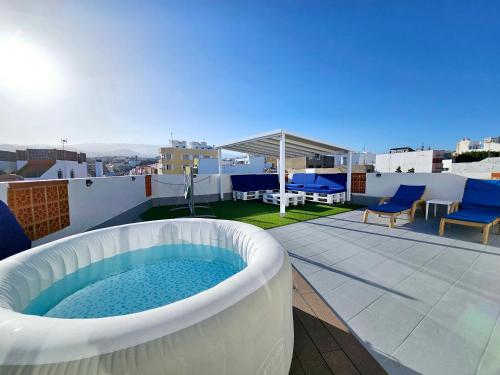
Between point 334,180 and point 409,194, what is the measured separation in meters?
3.22

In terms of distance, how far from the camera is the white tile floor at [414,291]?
5.79ft

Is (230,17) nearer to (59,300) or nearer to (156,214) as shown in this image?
(156,214)

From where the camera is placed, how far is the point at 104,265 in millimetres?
3434

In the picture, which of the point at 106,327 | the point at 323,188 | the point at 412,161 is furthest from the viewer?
the point at 412,161

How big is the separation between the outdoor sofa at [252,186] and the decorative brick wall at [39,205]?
6.93 metres

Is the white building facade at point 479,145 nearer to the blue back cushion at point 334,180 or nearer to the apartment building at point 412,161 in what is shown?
the apartment building at point 412,161

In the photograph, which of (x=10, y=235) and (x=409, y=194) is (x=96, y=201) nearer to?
(x=10, y=235)

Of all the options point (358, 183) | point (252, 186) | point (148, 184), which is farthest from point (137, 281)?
point (358, 183)

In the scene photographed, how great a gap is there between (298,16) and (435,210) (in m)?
7.65

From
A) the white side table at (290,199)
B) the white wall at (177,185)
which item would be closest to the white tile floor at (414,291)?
the white side table at (290,199)

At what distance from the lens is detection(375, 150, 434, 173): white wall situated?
A: 37.8 meters

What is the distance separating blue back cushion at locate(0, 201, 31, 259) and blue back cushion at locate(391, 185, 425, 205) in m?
8.70

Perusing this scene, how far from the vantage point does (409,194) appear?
6.84 meters

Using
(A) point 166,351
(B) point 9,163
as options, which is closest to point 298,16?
(A) point 166,351
